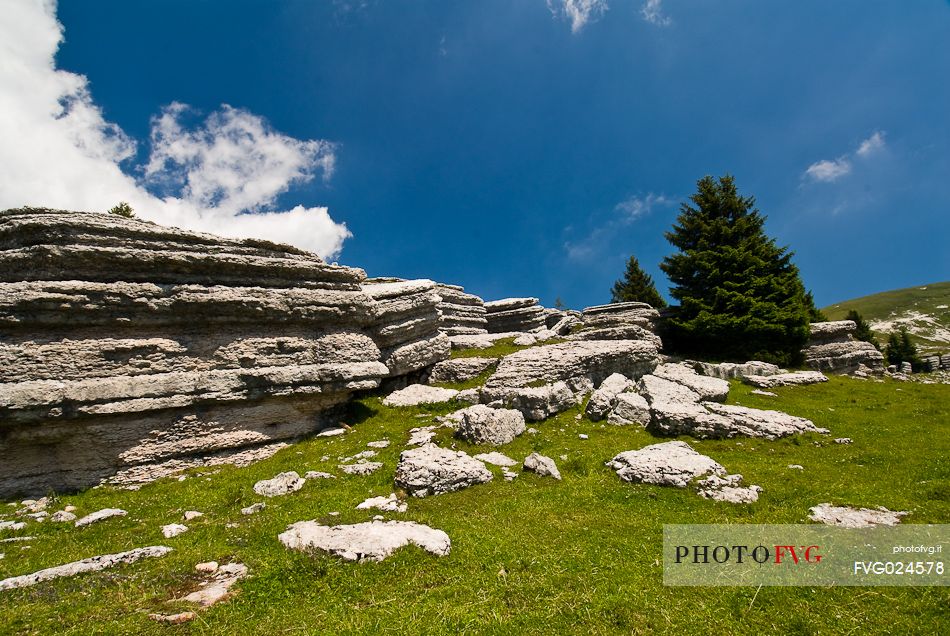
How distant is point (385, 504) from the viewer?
34.4 ft

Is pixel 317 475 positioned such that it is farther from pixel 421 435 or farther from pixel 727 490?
pixel 727 490

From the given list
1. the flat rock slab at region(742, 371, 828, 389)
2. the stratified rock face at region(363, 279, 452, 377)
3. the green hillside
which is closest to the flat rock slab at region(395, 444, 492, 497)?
the stratified rock face at region(363, 279, 452, 377)

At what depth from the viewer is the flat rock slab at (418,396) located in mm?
20578

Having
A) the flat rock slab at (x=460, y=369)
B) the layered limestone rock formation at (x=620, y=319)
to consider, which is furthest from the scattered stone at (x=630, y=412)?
the layered limestone rock formation at (x=620, y=319)

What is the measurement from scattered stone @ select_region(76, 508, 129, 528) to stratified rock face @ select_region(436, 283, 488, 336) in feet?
97.4

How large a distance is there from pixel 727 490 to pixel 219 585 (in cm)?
1183

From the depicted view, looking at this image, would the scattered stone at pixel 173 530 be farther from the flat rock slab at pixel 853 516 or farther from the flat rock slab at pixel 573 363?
the flat rock slab at pixel 853 516

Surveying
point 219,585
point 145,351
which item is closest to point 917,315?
point 219,585

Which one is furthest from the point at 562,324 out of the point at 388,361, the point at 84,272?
the point at 84,272

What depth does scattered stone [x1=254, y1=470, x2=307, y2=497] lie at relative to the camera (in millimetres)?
11797

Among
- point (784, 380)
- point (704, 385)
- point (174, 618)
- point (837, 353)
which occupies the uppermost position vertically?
point (837, 353)

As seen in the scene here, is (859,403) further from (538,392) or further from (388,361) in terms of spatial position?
(388,361)
